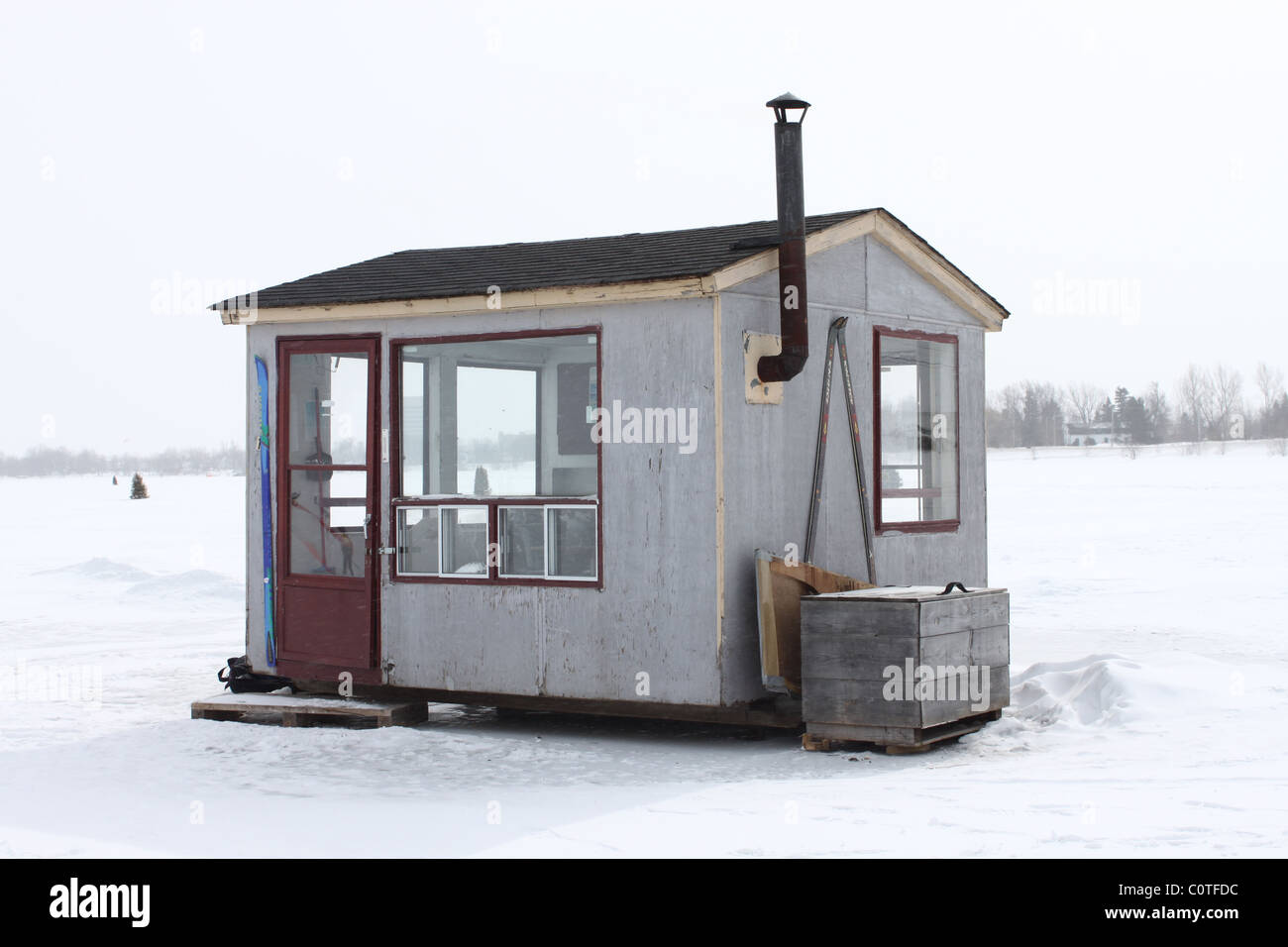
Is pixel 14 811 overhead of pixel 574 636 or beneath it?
beneath

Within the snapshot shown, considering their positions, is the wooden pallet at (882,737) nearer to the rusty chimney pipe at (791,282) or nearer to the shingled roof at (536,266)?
the rusty chimney pipe at (791,282)

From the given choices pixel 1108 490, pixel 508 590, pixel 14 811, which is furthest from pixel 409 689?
pixel 1108 490

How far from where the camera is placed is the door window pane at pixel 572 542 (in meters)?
9.64

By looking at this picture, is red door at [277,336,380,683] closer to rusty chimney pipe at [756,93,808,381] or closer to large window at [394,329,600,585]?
large window at [394,329,600,585]

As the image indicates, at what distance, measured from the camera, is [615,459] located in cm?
946

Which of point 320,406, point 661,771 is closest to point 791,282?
point 661,771

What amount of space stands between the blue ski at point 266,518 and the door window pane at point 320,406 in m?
0.22

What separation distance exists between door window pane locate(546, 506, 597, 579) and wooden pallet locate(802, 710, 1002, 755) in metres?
1.77

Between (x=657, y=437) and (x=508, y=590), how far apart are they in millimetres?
1506

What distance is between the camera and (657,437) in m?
9.28

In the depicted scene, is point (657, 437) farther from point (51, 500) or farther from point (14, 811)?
point (51, 500)

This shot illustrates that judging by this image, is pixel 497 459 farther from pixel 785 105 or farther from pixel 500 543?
pixel 785 105

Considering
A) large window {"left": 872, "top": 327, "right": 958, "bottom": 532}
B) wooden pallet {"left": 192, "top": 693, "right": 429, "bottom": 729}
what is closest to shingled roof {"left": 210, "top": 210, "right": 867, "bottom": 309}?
large window {"left": 872, "top": 327, "right": 958, "bottom": 532}

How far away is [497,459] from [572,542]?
1023mm
